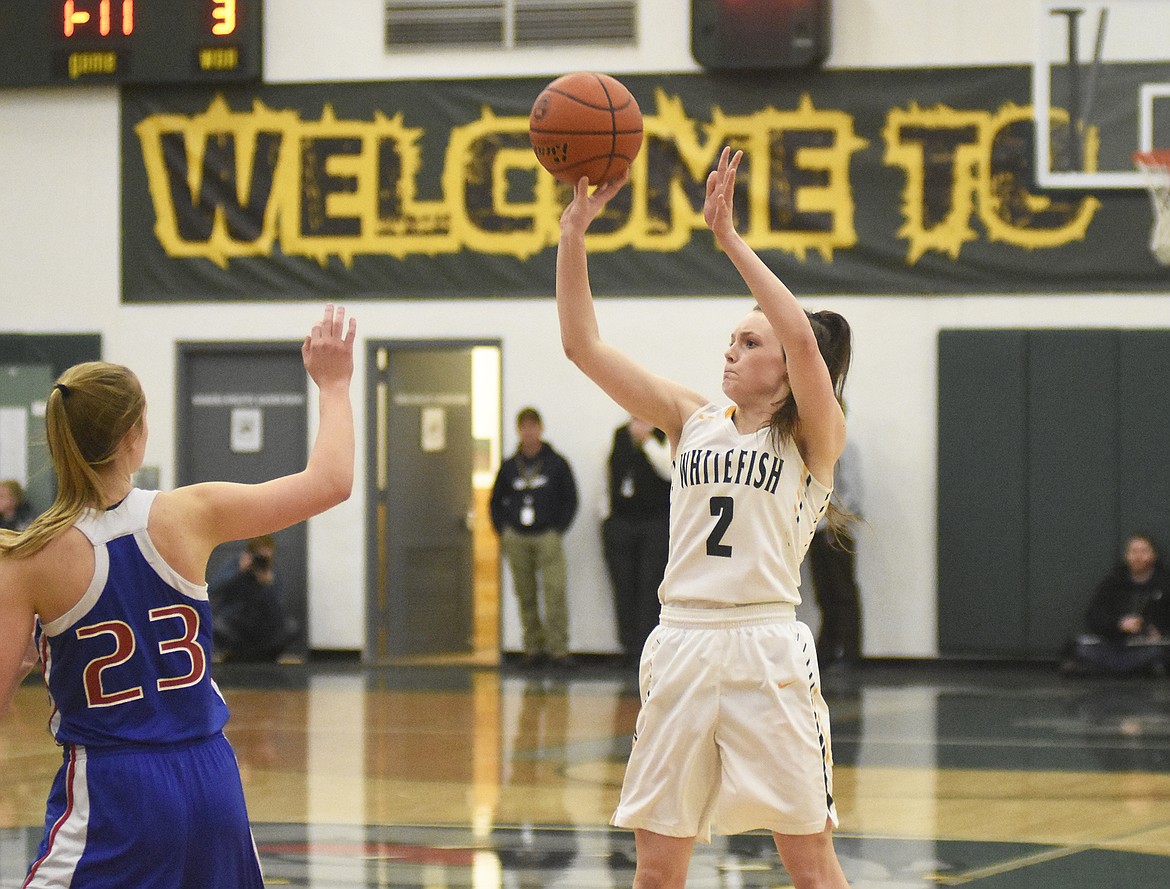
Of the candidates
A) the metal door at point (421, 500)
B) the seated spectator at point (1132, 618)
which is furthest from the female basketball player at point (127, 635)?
the metal door at point (421, 500)

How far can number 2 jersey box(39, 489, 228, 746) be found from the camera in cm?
280

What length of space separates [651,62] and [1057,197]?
10.9 ft

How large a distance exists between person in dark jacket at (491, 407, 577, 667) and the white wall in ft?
0.94

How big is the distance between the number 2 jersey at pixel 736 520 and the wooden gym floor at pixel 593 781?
208cm

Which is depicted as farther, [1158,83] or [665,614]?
[1158,83]

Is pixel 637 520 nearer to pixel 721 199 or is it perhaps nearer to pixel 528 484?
pixel 528 484

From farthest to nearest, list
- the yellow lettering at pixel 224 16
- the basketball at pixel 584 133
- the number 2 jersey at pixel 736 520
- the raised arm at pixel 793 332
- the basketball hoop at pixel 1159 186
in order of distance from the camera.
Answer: the yellow lettering at pixel 224 16 → the basketball hoop at pixel 1159 186 → the basketball at pixel 584 133 → the number 2 jersey at pixel 736 520 → the raised arm at pixel 793 332

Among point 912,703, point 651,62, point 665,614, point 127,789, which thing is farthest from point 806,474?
point 651,62

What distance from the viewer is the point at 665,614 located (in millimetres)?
3859

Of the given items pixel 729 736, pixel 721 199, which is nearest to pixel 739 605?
pixel 729 736

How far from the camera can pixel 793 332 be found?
12.0 ft

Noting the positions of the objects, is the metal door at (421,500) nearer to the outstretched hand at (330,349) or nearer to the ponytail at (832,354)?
the ponytail at (832,354)

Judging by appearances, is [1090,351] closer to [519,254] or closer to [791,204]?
[791,204]

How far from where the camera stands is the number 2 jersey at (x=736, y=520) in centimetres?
377
